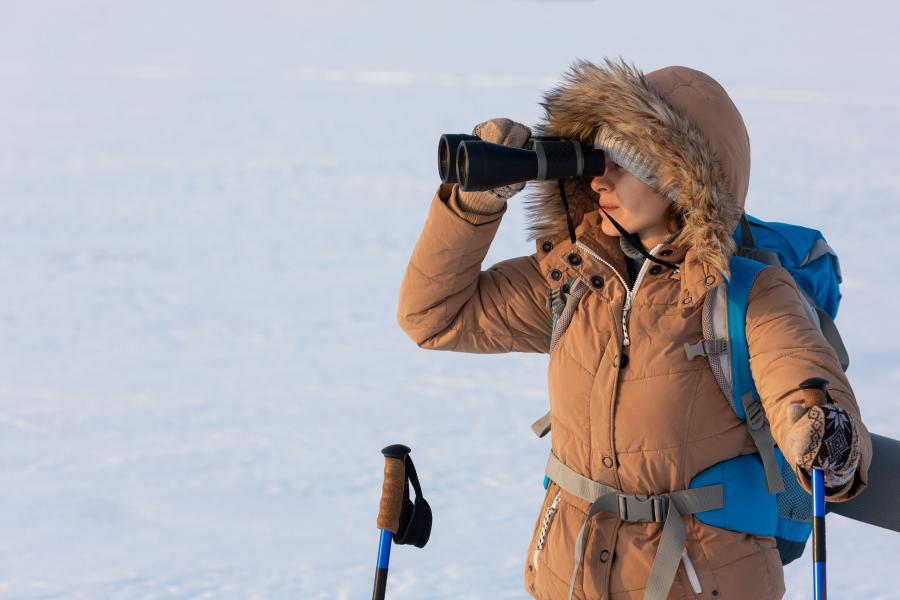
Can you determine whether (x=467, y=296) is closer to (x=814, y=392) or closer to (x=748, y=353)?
(x=748, y=353)

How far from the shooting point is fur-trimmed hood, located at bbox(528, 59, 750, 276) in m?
1.71

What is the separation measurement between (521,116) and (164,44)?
488 centimetres

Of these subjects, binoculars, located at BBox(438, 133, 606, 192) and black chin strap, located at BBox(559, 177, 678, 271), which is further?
black chin strap, located at BBox(559, 177, 678, 271)

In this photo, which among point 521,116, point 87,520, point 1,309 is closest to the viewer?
point 87,520

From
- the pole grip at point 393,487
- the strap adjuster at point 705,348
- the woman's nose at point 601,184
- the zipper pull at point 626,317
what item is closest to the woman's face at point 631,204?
the woman's nose at point 601,184

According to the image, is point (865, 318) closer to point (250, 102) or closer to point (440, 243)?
point (440, 243)

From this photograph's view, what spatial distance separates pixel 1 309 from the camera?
5.51m

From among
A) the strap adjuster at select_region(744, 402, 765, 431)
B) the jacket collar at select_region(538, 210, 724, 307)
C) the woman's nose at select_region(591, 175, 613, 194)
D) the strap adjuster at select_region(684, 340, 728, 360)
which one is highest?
the woman's nose at select_region(591, 175, 613, 194)

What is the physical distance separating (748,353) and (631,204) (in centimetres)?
30

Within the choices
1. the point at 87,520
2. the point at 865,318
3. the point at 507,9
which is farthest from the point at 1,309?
the point at 507,9

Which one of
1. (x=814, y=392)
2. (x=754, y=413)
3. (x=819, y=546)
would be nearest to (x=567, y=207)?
(x=754, y=413)

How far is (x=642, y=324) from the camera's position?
1752 millimetres

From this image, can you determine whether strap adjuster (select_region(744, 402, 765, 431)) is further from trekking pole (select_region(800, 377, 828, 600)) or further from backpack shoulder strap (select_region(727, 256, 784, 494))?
trekking pole (select_region(800, 377, 828, 600))

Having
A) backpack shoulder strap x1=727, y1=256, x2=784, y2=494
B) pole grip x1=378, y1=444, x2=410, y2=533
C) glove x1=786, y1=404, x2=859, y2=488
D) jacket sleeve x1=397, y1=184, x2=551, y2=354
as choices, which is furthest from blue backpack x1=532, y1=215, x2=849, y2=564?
pole grip x1=378, y1=444, x2=410, y2=533
